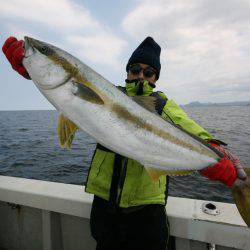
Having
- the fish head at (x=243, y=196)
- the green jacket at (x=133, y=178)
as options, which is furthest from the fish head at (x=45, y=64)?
the fish head at (x=243, y=196)

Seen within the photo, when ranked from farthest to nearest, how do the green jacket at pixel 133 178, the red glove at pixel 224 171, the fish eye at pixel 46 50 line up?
the green jacket at pixel 133 178 < the red glove at pixel 224 171 < the fish eye at pixel 46 50

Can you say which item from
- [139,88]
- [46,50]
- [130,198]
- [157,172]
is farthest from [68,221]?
[46,50]

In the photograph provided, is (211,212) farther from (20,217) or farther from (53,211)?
(20,217)

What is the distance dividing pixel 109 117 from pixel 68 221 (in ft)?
10.1

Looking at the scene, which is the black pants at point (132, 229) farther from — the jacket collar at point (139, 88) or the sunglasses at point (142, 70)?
the sunglasses at point (142, 70)

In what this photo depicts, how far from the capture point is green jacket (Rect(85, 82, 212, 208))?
146 inches

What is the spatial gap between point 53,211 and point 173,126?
304cm

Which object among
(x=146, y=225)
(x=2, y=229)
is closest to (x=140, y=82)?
(x=146, y=225)

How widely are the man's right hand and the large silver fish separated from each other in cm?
16

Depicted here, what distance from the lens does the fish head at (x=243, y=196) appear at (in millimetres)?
3067

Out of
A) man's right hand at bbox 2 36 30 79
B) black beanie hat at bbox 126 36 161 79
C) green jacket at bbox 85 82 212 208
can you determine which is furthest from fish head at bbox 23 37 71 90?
black beanie hat at bbox 126 36 161 79

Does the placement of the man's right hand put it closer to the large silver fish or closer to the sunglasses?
the large silver fish

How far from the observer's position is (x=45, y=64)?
3104 mm

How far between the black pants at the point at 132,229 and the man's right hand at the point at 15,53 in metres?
2.13
